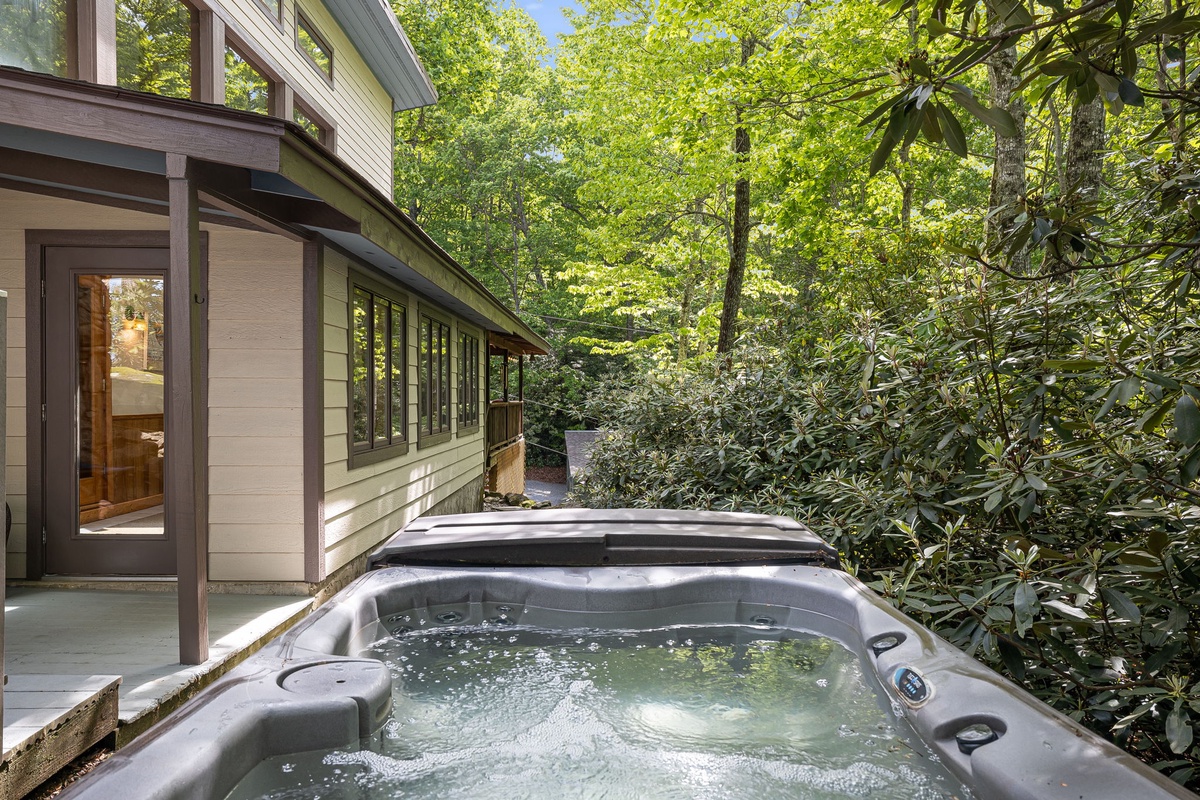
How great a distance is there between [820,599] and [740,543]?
0.46m

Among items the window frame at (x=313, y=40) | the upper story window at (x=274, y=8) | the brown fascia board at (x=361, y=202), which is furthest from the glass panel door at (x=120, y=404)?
the window frame at (x=313, y=40)

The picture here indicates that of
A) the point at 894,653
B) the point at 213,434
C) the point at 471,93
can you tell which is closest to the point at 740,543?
the point at 894,653

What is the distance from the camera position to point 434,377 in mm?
8508

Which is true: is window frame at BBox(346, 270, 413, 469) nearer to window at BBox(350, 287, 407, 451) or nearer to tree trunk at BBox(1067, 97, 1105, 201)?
window at BBox(350, 287, 407, 451)

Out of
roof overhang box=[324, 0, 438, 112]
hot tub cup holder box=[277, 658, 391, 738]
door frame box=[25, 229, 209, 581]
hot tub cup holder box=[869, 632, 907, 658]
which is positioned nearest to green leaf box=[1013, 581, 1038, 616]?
hot tub cup holder box=[869, 632, 907, 658]

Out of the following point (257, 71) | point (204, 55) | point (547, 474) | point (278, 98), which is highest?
point (257, 71)

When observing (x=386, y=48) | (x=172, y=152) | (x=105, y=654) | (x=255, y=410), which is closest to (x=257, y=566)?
(x=255, y=410)

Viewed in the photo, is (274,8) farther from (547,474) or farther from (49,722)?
(547,474)

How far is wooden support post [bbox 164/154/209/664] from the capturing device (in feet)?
11.1

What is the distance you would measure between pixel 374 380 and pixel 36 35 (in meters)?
3.07

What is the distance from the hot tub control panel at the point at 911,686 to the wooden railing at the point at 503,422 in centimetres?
1076

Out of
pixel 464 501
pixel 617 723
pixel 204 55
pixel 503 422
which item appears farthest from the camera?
pixel 503 422

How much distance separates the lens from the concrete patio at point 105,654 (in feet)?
8.46

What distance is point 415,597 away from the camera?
3.22 metres
